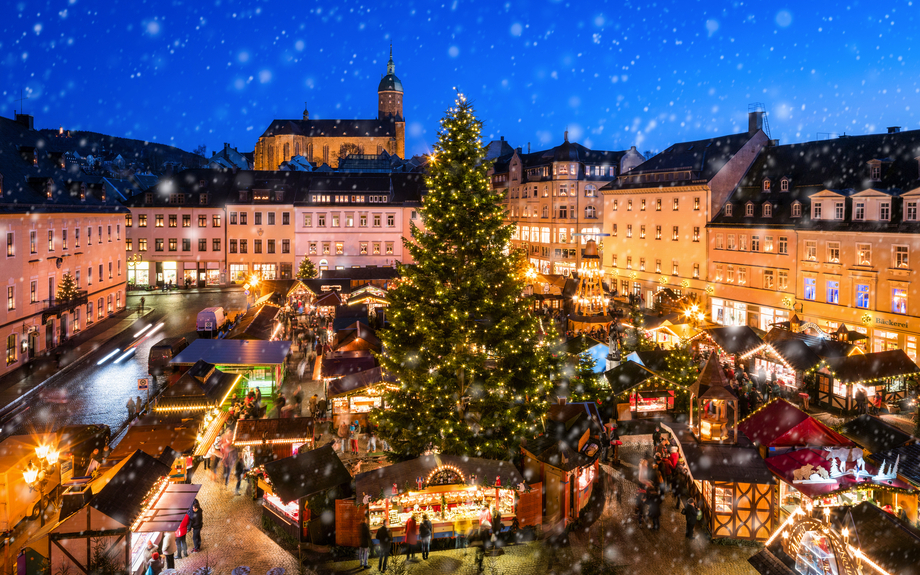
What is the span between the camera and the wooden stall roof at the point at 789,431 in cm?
1446

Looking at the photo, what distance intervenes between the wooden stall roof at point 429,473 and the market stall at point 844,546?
630 cm

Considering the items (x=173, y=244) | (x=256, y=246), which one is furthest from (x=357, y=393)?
(x=173, y=244)

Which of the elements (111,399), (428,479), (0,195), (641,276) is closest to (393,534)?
(428,479)

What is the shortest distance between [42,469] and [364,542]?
25.4 feet

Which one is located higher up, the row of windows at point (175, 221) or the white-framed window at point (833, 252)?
the row of windows at point (175, 221)

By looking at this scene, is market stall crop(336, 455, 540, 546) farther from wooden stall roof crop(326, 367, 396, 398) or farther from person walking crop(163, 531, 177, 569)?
wooden stall roof crop(326, 367, 396, 398)

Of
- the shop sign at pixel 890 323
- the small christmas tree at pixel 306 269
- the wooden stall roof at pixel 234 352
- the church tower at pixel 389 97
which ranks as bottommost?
the wooden stall roof at pixel 234 352

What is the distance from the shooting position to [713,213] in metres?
41.3

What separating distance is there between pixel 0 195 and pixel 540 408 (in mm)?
26781

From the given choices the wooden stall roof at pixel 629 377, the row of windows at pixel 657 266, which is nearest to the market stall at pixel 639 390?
the wooden stall roof at pixel 629 377

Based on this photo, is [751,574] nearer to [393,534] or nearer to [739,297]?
[393,534]

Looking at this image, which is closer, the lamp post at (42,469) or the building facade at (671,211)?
the lamp post at (42,469)

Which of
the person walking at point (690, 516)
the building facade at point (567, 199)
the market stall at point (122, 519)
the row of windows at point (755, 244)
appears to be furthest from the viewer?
the building facade at point (567, 199)

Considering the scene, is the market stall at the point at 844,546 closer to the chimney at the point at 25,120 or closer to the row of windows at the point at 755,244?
the row of windows at the point at 755,244
